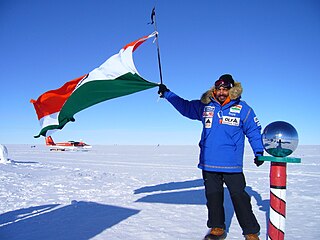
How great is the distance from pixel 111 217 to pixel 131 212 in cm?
41

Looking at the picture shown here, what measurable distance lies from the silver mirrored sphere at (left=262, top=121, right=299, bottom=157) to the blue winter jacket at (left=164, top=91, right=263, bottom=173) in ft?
2.48

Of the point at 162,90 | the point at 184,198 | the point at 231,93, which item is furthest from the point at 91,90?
the point at 184,198

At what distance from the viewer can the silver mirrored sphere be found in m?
2.30

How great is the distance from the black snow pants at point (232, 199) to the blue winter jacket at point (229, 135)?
0.13 metres

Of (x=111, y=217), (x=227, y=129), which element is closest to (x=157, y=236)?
(x=111, y=217)

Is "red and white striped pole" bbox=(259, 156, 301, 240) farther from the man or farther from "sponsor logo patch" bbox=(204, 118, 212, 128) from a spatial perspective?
"sponsor logo patch" bbox=(204, 118, 212, 128)

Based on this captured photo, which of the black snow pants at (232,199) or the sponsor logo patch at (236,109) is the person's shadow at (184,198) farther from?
the sponsor logo patch at (236,109)

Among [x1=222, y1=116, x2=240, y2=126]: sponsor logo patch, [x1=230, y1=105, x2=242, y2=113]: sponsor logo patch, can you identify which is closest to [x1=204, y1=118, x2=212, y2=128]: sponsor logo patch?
[x1=222, y1=116, x2=240, y2=126]: sponsor logo patch

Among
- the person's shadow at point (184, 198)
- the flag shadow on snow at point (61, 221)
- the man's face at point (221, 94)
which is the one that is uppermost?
the man's face at point (221, 94)

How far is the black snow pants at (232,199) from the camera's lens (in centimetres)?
307

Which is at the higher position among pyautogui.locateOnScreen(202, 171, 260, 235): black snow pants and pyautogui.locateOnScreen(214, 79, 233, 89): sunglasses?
pyautogui.locateOnScreen(214, 79, 233, 89): sunglasses

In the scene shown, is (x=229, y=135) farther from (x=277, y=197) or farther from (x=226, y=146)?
(x=277, y=197)

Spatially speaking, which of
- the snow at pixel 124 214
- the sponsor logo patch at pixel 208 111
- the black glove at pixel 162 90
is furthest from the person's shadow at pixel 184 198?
the black glove at pixel 162 90

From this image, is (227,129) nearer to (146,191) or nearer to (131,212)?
(131,212)
